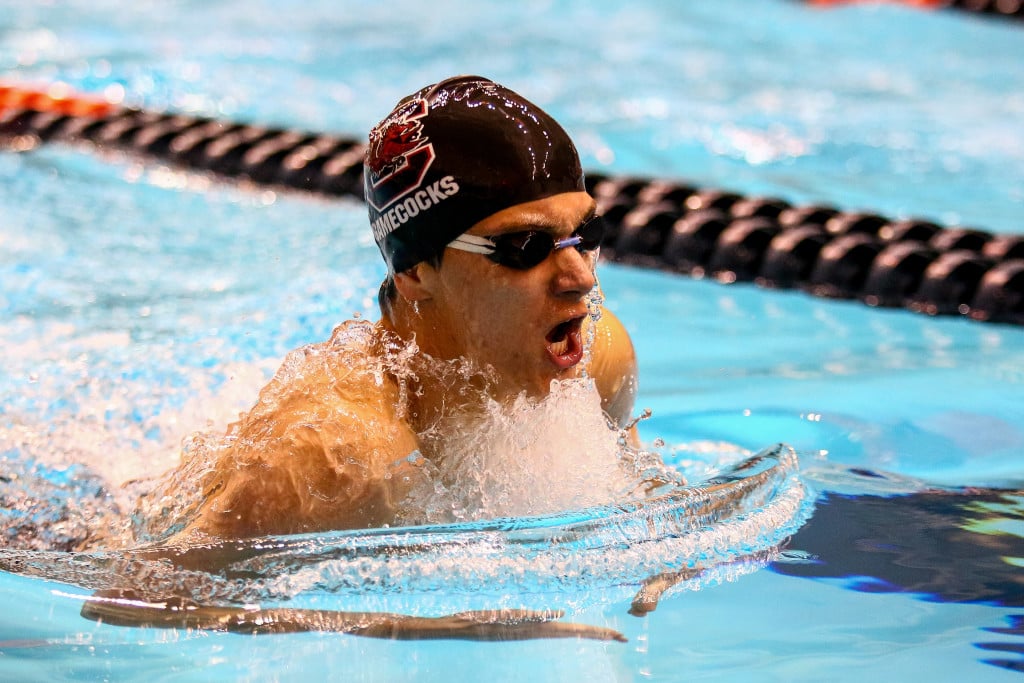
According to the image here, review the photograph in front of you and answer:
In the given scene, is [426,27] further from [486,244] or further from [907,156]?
[486,244]

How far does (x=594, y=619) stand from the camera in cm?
183

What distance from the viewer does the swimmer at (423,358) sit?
6.14ft

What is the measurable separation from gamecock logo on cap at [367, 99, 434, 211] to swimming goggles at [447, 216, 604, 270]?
132 mm

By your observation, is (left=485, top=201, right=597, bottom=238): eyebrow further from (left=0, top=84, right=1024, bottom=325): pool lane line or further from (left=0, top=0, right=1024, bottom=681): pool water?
(left=0, top=84, right=1024, bottom=325): pool lane line

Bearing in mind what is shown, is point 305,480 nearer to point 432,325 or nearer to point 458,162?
point 432,325

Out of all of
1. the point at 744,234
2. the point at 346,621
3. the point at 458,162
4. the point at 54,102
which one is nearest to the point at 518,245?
the point at 458,162

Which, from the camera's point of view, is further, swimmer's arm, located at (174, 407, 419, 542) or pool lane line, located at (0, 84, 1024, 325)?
pool lane line, located at (0, 84, 1024, 325)

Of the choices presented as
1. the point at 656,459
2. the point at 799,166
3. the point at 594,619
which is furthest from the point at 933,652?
the point at 799,166

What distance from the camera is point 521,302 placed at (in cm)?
194

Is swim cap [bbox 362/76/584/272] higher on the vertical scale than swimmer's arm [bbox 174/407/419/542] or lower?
higher

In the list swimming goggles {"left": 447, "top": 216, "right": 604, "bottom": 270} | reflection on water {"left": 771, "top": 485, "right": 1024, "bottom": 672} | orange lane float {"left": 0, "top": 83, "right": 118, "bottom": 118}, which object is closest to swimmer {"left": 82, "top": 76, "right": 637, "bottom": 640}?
swimming goggles {"left": 447, "top": 216, "right": 604, "bottom": 270}

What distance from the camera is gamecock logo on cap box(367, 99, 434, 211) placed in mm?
2004

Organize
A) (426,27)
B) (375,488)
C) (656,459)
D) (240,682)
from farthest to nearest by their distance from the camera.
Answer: (426,27) < (656,459) < (375,488) < (240,682)

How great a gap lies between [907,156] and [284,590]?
516cm
